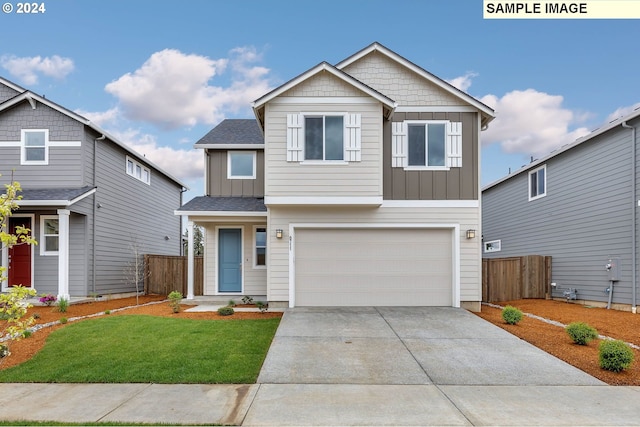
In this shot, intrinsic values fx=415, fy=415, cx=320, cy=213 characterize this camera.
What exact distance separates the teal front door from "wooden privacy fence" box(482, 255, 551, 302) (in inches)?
331

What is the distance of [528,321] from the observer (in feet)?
34.3

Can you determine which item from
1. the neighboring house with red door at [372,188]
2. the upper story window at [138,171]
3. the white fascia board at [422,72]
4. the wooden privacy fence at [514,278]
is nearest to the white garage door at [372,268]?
the neighboring house with red door at [372,188]

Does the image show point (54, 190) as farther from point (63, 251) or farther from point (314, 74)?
point (314, 74)

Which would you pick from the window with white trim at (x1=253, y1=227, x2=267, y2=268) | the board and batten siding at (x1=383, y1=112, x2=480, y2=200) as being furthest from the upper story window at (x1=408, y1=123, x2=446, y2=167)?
the window with white trim at (x1=253, y1=227, x2=267, y2=268)

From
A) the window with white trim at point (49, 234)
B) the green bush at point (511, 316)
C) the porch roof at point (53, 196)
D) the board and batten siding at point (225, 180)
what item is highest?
the board and batten siding at point (225, 180)

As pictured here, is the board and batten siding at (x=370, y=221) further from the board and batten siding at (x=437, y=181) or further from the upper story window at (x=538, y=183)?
the upper story window at (x=538, y=183)

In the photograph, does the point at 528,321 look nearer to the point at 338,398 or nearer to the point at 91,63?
the point at 338,398

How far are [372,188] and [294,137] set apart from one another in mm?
2342

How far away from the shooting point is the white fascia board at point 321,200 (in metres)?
10.4

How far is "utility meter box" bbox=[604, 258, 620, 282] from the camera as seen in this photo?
39.8 feet

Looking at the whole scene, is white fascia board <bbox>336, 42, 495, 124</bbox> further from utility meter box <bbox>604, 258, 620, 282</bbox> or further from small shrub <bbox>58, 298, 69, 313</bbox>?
small shrub <bbox>58, 298, 69, 313</bbox>

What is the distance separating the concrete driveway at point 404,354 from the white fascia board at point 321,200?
2734 mm

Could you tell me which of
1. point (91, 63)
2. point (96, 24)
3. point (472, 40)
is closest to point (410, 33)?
point (472, 40)

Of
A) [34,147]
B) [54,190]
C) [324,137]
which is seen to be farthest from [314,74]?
[34,147]
